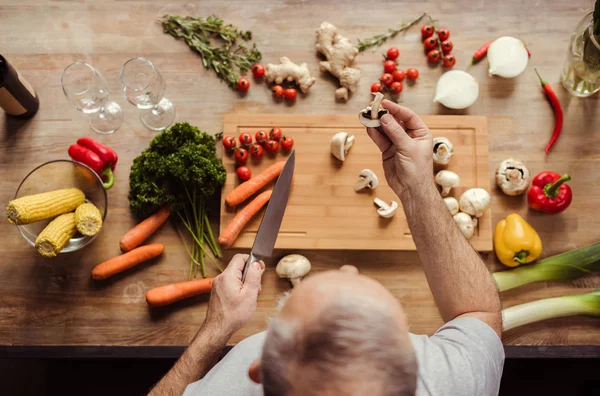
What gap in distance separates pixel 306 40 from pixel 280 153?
659mm

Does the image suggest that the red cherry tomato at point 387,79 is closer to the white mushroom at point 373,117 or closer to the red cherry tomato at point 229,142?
the white mushroom at point 373,117

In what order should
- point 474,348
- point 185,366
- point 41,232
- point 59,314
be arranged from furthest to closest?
point 59,314, point 41,232, point 185,366, point 474,348

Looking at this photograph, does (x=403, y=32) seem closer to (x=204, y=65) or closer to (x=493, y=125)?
(x=493, y=125)

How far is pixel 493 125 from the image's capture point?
2.63 m

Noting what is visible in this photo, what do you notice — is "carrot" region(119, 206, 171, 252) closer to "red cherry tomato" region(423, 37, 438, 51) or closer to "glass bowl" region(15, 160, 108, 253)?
"glass bowl" region(15, 160, 108, 253)

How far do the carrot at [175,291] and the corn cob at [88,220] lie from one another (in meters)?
0.41

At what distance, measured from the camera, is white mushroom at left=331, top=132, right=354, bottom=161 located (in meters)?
2.43

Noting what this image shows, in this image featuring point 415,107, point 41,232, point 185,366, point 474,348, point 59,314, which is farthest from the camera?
point 415,107

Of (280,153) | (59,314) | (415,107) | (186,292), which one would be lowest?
(59,314)

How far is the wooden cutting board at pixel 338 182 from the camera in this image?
8.07 feet

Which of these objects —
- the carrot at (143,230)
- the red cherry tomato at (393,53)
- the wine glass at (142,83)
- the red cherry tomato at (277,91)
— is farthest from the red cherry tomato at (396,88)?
the carrot at (143,230)

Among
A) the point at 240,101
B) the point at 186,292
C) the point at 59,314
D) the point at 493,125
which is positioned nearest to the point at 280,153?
the point at 240,101

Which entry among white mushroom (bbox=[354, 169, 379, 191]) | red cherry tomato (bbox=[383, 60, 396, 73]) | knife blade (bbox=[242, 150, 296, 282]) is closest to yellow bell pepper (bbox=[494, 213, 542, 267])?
white mushroom (bbox=[354, 169, 379, 191])

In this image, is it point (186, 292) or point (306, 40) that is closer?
point (186, 292)
